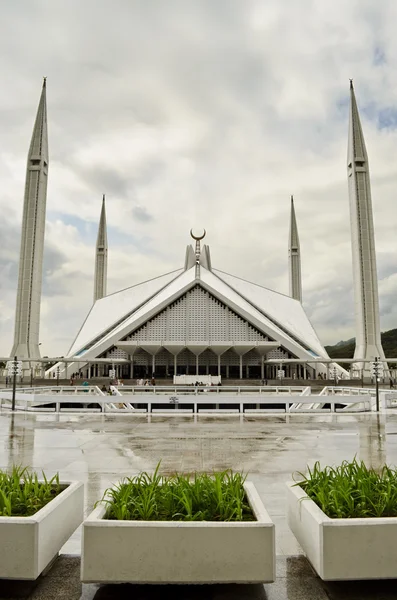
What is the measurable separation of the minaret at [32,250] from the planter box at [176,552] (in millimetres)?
30918

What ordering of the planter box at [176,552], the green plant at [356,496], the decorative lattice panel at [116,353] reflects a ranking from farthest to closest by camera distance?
the decorative lattice panel at [116,353] → the green plant at [356,496] → the planter box at [176,552]

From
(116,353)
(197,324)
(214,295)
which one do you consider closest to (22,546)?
(197,324)

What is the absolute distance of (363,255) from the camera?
34625 mm

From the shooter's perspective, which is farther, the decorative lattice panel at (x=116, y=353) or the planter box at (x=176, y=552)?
the decorative lattice panel at (x=116, y=353)

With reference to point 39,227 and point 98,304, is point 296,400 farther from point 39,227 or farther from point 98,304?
point 98,304

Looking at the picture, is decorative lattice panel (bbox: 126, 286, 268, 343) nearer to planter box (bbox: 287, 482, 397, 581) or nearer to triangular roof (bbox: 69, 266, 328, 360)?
triangular roof (bbox: 69, 266, 328, 360)

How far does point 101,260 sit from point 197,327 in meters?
25.2

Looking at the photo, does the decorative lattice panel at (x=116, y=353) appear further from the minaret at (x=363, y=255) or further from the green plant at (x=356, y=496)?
the green plant at (x=356, y=496)

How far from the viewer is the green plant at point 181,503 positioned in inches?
95.3

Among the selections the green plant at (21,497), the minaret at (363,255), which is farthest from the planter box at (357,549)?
the minaret at (363,255)

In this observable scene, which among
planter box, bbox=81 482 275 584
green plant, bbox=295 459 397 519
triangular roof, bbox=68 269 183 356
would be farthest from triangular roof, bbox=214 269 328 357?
Answer: planter box, bbox=81 482 275 584

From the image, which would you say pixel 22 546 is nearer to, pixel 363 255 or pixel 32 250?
pixel 32 250

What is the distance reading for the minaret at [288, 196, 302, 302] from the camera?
5612cm

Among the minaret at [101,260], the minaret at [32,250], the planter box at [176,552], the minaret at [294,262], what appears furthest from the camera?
the minaret at [294,262]
